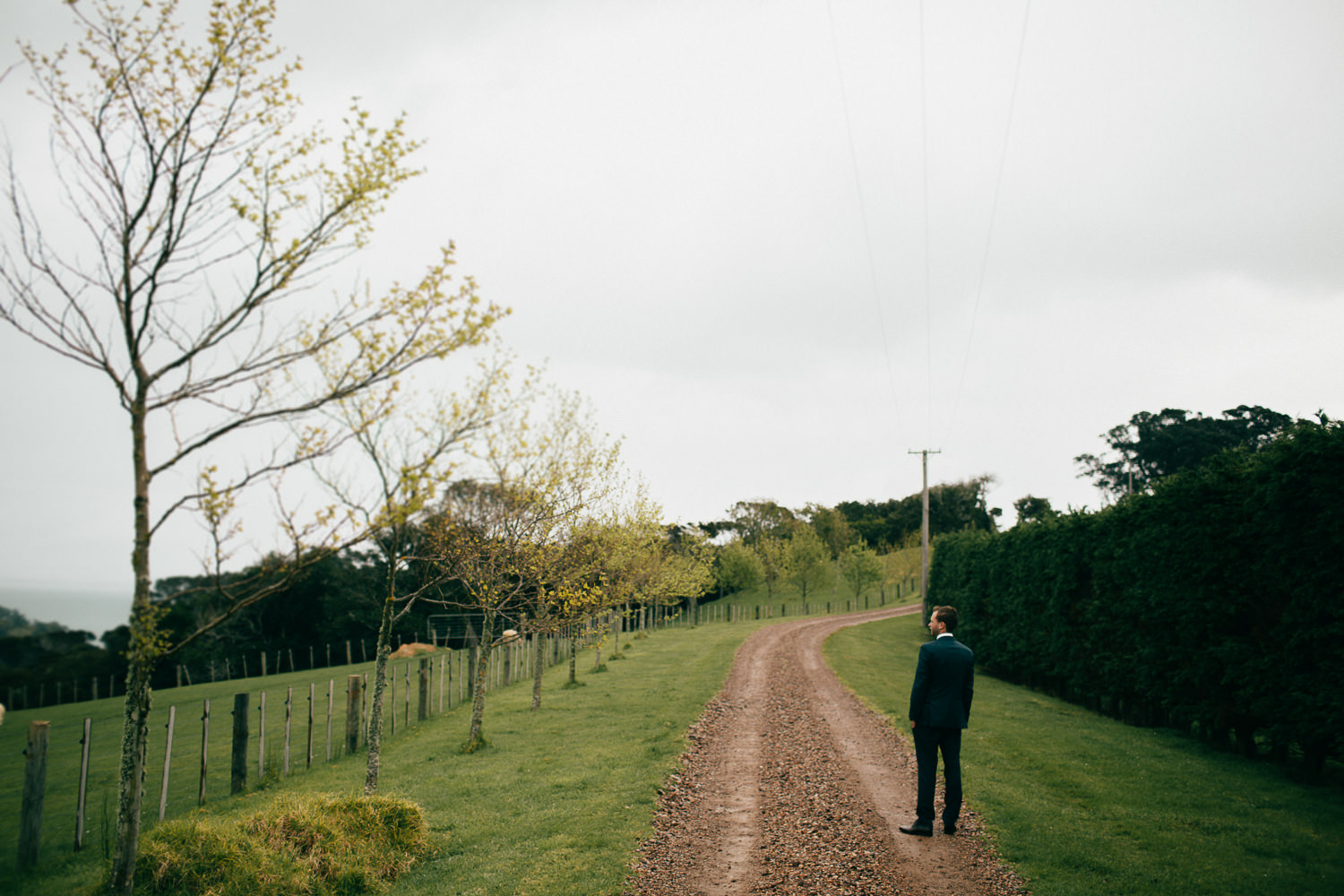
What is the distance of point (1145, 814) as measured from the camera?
297 inches

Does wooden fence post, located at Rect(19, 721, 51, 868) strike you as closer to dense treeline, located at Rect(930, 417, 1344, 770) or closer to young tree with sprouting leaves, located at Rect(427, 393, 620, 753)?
young tree with sprouting leaves, located at Rect(427, 393, 620, 753)

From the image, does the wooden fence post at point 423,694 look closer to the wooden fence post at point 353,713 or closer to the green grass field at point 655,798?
the green grass field at point 655,798

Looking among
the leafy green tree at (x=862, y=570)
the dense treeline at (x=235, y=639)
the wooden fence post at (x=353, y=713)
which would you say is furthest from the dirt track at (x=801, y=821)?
the leafy green tree at (x=862, y=570)

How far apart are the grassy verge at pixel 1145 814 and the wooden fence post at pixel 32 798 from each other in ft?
36.5

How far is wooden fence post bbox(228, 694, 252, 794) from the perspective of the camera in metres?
11.2

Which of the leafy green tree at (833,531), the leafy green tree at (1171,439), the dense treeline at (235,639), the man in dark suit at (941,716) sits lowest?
the dense treeline at (235,639)

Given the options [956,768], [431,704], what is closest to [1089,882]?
[956,768]

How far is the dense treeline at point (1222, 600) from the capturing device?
8891 mm

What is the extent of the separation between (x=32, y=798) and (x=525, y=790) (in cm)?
590

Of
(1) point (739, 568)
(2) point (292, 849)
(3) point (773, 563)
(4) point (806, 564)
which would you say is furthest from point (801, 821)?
(3) point (773, 563)

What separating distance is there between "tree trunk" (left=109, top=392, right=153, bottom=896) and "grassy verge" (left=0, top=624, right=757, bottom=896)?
251 centimetres

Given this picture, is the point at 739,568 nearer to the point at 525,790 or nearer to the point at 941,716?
the point at 525,790

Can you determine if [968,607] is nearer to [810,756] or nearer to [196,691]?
[810,756]

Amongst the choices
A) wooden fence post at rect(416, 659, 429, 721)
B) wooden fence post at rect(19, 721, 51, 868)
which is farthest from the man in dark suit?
wooden fence post at rect(416, 659, 429, 721)
